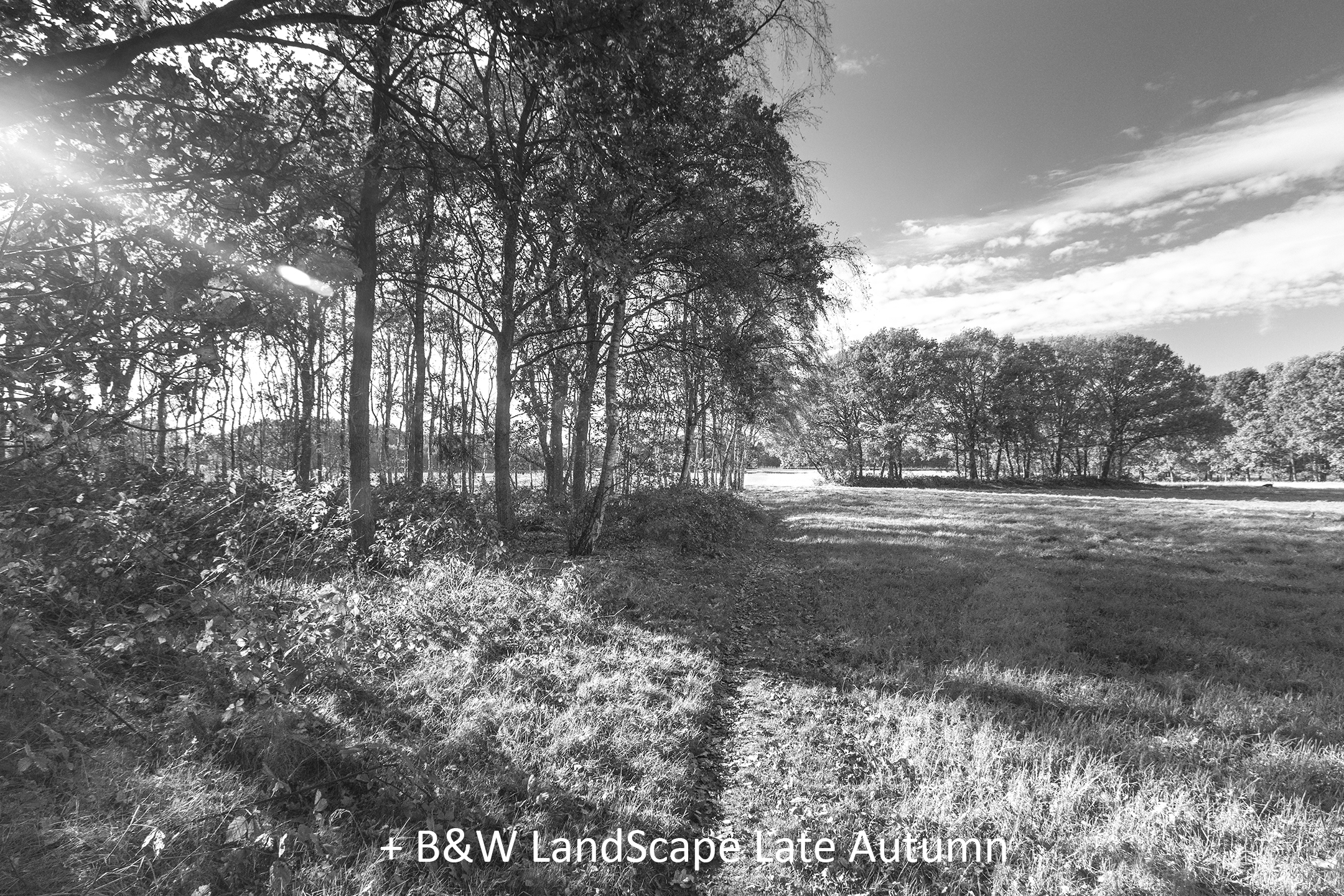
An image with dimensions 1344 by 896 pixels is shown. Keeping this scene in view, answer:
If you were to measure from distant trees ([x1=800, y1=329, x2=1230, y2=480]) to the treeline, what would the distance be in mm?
36074

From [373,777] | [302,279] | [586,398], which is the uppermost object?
[302,279]

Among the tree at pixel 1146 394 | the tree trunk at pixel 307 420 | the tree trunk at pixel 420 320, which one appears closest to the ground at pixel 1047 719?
the tree trunk at pixel 420 320

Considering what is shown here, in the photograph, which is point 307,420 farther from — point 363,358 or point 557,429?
point 363,358

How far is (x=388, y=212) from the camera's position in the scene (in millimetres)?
10477

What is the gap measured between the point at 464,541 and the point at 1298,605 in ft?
50.5

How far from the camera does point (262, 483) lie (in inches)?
372

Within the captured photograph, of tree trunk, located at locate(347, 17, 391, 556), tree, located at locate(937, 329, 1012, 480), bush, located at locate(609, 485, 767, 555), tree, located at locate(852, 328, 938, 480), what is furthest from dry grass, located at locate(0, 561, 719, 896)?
tree, located at locate(937, 329, 1012, 480)

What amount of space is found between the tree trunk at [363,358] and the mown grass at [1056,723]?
7.51m

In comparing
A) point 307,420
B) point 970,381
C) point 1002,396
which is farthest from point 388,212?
point 1002,396

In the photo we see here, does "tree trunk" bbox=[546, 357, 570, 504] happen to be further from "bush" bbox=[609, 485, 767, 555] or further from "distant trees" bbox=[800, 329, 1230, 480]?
"distant trees" bbox=[800, 329, 1230, 480]

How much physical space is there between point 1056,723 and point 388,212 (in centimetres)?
1430

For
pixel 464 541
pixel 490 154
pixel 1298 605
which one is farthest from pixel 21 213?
pixel 1298 605

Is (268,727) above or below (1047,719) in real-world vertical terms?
above

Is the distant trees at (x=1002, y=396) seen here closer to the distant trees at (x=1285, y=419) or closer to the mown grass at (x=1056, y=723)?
the distant trees at (x=1285, y=419)
